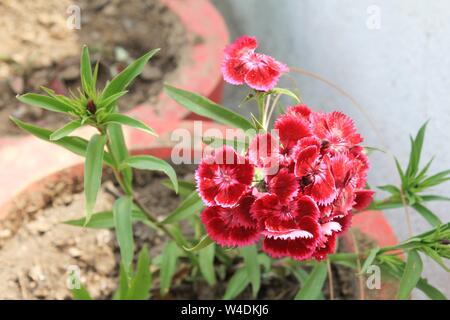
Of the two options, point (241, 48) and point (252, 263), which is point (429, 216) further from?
point (241, 48)

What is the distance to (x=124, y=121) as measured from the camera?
0.89 m

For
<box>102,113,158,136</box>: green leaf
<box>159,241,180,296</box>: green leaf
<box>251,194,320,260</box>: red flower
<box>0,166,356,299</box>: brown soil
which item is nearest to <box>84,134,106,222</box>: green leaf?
<box>102,113,158,136</box>: green leaf

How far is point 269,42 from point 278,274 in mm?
1025

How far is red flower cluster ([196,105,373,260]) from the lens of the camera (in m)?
0.77

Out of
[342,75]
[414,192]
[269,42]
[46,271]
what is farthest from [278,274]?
[269,42]

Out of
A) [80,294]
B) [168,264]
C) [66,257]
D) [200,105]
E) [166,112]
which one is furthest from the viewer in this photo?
[166,112]

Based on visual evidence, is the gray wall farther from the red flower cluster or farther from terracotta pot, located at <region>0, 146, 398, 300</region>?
the red flower cluster

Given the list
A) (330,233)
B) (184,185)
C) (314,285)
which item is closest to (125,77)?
(184,185)

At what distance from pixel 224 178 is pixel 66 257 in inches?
26.8

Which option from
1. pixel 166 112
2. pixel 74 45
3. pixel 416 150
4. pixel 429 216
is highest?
pixel 74 45

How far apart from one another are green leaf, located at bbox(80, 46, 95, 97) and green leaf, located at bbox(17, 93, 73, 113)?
1.5 inches

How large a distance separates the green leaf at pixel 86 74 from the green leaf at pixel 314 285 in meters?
0.52

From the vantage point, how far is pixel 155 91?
1.69 m
